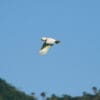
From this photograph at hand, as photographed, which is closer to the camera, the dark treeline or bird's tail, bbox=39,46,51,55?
bird's tail, bbox=39,46,51,55

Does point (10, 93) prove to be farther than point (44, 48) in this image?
Yes

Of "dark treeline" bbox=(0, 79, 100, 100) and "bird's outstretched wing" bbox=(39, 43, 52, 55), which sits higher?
"dark treeline" bbox=(0, 79, 100, 100)

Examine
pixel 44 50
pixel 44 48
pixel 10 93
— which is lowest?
pixel 44 50

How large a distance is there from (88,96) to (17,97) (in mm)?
25191

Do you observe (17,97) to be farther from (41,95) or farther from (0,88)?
(41,95)

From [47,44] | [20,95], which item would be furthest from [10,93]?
[47,44]

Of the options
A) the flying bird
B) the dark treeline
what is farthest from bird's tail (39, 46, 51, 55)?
the dark treeline

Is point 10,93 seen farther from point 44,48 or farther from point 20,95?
point 44,48

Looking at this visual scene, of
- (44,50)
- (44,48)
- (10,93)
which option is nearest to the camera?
(44,50)

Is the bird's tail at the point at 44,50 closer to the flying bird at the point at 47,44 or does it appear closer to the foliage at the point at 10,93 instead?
the flying bird at the point at 47,44

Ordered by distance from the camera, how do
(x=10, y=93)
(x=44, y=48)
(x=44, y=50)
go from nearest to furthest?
(x=44, y=50), (x=44, y=48), (x=10, y=93)

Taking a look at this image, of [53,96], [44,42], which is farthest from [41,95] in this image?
[44,42]

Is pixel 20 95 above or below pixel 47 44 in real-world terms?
above

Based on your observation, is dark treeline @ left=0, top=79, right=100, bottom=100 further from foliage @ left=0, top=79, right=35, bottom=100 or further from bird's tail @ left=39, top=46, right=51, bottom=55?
bird's tail @ left=39, top=46, right=51, bottom=55
